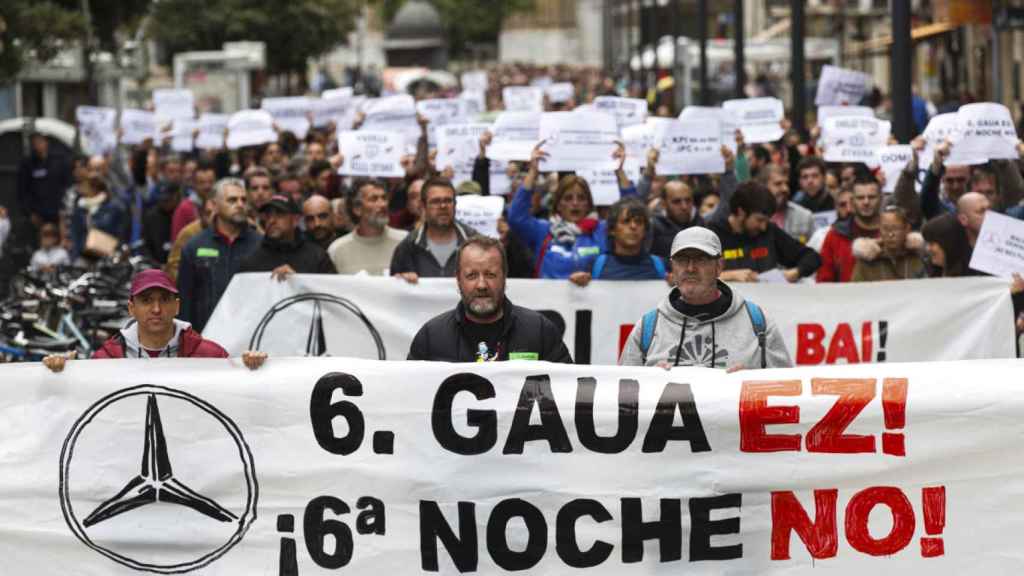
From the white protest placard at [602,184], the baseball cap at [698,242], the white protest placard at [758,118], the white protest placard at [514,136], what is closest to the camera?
the baseball cap at [698,242]

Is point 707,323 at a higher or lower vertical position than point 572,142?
lower

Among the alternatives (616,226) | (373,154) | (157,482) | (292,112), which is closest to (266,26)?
(292,112)

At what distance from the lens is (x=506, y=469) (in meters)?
7.10

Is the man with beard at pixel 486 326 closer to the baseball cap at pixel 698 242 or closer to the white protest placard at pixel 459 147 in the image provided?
the baseball cap at pixel 698 242

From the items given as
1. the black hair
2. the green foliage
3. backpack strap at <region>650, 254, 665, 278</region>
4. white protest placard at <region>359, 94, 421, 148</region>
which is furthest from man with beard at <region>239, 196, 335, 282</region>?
the green foliage

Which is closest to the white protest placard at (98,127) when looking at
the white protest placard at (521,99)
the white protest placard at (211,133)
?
the white protest placard at (211,133)

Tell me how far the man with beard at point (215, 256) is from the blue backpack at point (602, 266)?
1.80 m

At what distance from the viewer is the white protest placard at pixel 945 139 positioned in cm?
1161

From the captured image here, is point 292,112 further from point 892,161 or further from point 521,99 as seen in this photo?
point 892,161

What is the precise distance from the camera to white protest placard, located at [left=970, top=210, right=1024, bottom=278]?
9547 mm

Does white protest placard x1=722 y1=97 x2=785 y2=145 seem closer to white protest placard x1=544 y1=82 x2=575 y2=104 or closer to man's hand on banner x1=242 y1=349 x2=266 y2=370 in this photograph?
man's hand on banner x1=242 y1=349 x2=266 y2=370

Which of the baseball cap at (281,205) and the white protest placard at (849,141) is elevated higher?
the white protest placard at (849,141)

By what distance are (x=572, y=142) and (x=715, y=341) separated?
6.15 meters

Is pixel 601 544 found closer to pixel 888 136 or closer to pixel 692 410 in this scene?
pixel 692 410
